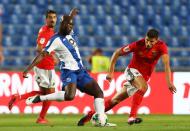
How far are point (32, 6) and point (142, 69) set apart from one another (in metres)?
11.5

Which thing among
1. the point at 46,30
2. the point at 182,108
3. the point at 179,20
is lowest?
the point at 182,108

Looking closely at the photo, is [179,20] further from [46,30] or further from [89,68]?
[46,30]

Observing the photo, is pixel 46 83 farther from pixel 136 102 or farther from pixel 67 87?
pixel 67 87

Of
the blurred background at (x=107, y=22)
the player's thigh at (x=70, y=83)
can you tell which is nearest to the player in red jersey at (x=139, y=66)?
the player's thigh at (x=70, y=83)

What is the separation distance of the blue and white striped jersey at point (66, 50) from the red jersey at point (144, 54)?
3.50 ft

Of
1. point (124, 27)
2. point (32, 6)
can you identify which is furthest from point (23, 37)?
point (124, 27)

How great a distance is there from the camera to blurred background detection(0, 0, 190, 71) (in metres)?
22.7

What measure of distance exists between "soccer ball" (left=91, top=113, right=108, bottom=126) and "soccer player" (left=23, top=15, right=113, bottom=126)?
0.09 m

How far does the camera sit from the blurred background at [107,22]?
22656 mm

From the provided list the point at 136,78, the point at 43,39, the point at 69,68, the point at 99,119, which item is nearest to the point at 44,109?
the point at 43,39

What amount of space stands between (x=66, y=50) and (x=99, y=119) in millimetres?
1286

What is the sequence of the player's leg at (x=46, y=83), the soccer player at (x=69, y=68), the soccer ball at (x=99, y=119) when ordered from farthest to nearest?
the player's leg at (x=46, y=83) < the soccer player at (x=69, y=68) < the soccer ball at (x=99, y=119)

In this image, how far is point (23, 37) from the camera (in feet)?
74.1

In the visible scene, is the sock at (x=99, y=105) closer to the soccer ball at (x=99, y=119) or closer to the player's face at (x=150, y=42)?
the soccer ball at (x=99, y=119)
